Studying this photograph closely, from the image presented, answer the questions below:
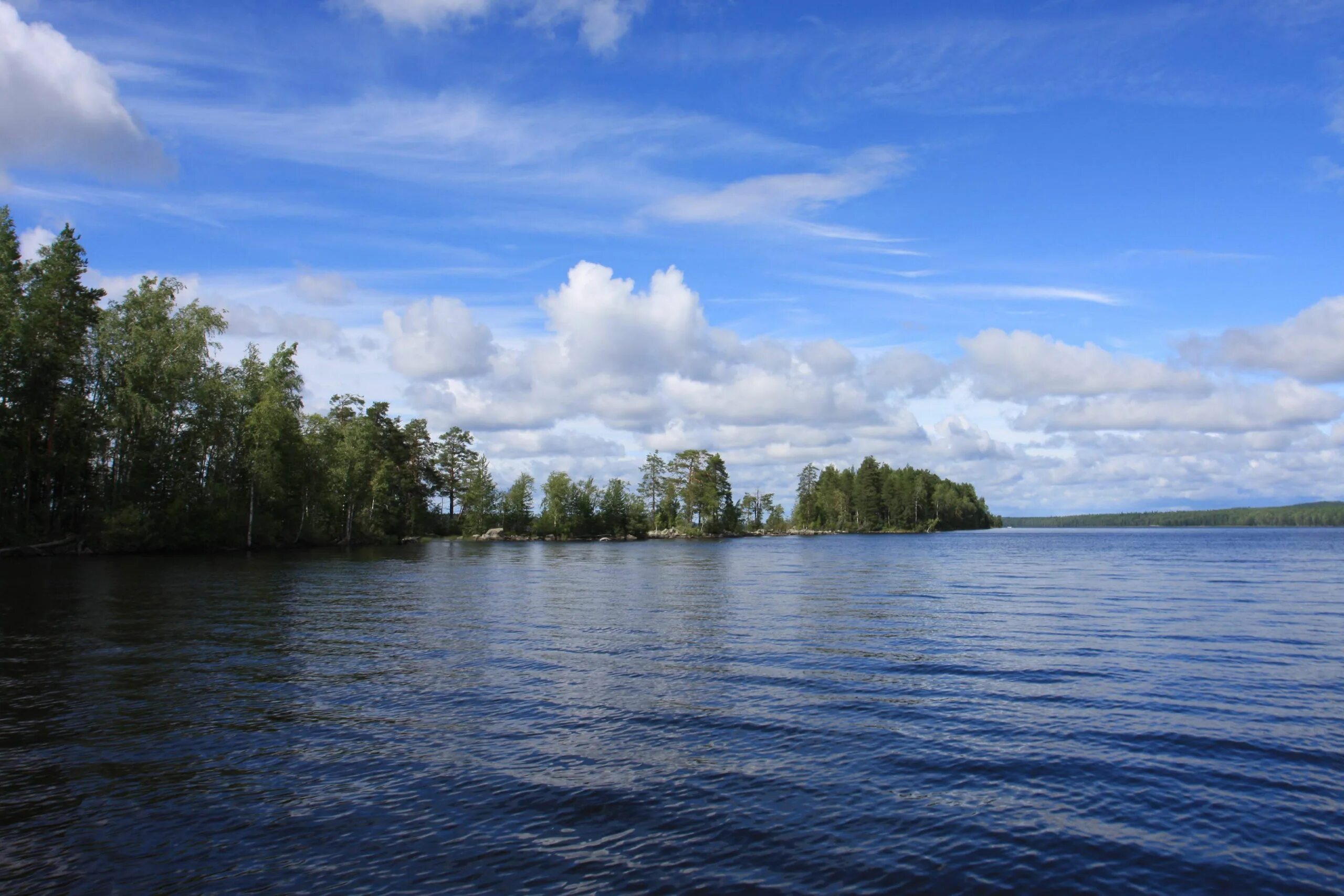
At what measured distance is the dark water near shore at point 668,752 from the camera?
10273 millimetres

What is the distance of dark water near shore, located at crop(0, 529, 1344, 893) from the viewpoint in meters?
10.3

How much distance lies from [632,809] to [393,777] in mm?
4477

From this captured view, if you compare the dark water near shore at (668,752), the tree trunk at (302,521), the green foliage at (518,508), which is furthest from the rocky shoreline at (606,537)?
the dark water near shore at (668,752)

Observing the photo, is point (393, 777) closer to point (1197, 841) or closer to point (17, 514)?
point (1197, 841)

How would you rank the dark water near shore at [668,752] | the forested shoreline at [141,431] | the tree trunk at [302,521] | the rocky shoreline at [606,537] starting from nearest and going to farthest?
1. the dark water near shore at [668,752]
2. the forested shoreline at [141,431]
3. the tree trunk at [302,521]
4. the rocky shoreline at [606,537]

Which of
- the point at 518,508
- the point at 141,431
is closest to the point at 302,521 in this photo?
the point at 141,431

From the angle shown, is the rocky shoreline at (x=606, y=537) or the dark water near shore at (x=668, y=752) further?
the rocky shoreline at (x=606, y=537)

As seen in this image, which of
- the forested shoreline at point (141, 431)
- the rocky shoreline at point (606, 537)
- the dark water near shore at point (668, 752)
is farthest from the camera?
the rocky shoreline at point (606, 537)

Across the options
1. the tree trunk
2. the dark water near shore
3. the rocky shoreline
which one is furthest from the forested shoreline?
the rocky shoreline

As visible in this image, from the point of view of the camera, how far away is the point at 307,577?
54531 mm

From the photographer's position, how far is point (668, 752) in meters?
14.9

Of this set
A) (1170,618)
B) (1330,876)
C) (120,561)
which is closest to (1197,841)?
(1330,876)

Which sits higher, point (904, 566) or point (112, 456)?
point (112, 456)

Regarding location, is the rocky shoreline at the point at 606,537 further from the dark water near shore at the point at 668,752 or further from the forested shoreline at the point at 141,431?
the dark water near shore at the point at 668,752
